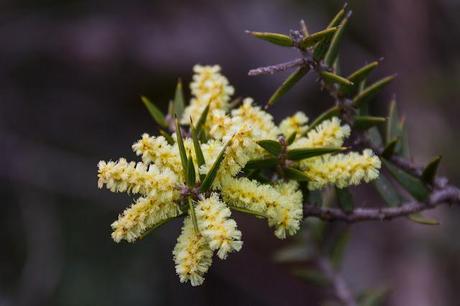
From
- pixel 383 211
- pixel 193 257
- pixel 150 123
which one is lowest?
pixel 193 257

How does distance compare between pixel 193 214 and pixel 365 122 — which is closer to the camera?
pixel 193 214

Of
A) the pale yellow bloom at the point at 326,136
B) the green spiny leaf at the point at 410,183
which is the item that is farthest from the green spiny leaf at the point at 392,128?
the pale yellow bloom at the point at 326,136

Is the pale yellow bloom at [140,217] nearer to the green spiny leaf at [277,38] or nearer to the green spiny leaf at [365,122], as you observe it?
the green spiny leaf at [277,38]

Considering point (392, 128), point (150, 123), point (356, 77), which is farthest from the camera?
point (150, 123)

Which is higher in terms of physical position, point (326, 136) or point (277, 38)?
point (277, 38)

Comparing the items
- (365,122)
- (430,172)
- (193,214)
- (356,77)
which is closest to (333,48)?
(356,77)

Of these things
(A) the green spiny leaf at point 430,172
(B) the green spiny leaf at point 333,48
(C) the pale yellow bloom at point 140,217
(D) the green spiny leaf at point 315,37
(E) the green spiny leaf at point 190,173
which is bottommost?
(C) the pale yellow bloom at point 140,217

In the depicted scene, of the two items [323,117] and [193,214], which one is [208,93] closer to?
[323,117]

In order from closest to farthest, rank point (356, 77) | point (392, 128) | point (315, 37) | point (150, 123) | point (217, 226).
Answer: point (217, 226), point (315, 37), point (356, 77), point (392, 128), point (150, 123)
